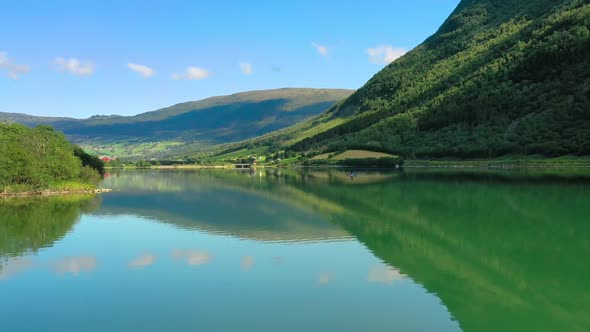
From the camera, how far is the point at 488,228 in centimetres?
4841

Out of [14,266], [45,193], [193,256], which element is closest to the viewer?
[14,266]

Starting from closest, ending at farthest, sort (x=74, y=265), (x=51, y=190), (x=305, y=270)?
(x=305, y=270)
(x=74, y=265)
(x=51, y=190)

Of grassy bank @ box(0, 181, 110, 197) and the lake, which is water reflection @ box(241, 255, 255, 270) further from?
grassy bank @ box(0, 181, 110, 197)

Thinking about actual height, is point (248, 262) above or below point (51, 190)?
below

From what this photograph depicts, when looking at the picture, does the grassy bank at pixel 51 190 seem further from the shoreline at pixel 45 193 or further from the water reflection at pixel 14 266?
the water reflection at pixel 14 266

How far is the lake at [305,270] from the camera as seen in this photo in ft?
77.2

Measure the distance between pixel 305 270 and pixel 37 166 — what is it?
77.2 metres

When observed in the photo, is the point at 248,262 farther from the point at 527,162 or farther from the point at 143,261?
the point at 527,162

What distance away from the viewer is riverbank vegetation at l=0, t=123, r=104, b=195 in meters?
89.1

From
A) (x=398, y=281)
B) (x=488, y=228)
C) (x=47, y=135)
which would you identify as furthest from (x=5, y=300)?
(x=47, y=135)

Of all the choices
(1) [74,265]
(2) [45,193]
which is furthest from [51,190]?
(1) [74,265]

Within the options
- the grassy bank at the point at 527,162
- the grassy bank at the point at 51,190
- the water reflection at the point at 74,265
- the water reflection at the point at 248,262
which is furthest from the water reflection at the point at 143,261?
the grassy bank at the point at 527,162

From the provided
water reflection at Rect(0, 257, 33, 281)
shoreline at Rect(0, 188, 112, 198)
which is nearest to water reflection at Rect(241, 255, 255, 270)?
water reflection at Rect(0, 257, 33, 281)

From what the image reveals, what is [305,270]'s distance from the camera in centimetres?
3338
